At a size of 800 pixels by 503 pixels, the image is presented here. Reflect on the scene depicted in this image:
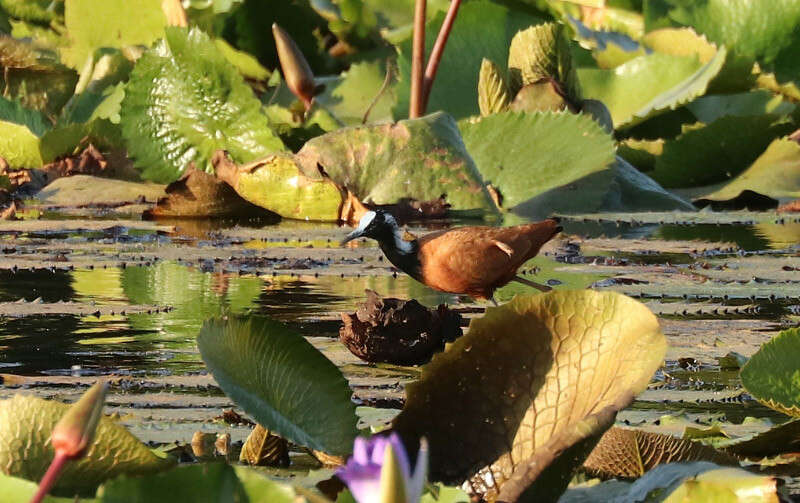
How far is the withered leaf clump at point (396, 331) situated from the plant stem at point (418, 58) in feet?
7.64

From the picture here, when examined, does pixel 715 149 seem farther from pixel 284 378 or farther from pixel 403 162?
pixel 284 378

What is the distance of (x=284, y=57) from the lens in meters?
4.97

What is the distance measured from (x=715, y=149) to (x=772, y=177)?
0.67 ft

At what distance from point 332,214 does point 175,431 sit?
8.03 ft

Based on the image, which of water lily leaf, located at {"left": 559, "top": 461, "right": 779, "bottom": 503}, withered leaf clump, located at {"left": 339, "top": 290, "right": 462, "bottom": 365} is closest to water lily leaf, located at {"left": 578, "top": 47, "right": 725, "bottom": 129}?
withered leaf clump, located at {"left": 339, "top": 290, "right": 462, "bottom": 365}

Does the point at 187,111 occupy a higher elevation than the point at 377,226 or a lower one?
higher

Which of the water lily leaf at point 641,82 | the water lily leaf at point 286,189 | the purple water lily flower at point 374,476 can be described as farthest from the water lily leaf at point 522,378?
the water lily leaf at point 641,82

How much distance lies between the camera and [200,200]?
4055 mm

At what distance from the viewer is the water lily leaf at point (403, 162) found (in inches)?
153

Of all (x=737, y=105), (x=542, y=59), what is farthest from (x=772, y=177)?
(x=542, y=59)

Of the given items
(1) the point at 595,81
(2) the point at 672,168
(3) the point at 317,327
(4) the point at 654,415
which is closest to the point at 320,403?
(4) the point at 654,415

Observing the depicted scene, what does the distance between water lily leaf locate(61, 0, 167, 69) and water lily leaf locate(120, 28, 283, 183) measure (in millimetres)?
1596

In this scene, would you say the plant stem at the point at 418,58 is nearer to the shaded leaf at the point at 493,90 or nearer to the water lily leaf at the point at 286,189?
the shaded leaf at the point at 493,90

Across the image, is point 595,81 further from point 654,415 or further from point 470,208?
point 654,415
